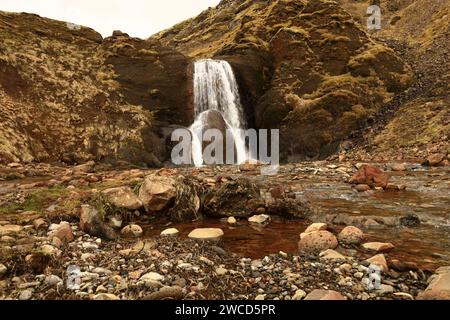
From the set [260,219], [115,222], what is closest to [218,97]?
[260,219]

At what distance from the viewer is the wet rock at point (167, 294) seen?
15.9ft

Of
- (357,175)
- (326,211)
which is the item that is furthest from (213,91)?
(326,211)

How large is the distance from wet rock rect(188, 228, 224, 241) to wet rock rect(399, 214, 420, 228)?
4.92 meters

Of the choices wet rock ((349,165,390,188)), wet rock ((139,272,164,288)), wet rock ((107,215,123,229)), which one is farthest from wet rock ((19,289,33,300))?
wet rock ((349,165,390,188))

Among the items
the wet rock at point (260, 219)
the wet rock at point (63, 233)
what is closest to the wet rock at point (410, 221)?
the wet rock at point (260, 219)

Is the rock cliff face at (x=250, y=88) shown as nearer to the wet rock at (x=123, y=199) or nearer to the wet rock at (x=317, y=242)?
the wet rock at (x=123, y=199)

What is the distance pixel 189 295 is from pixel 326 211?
730 cm

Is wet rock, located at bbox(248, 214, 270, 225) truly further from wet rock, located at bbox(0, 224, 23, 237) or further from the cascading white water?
the cascading white water

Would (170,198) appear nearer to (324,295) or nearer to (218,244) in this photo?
(218,244)

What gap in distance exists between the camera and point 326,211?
11492 mm

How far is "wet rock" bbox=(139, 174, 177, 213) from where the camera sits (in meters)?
10.3

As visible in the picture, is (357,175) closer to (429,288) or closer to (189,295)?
(429,288)

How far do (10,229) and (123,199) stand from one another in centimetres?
298

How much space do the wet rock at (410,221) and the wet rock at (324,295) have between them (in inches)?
227
